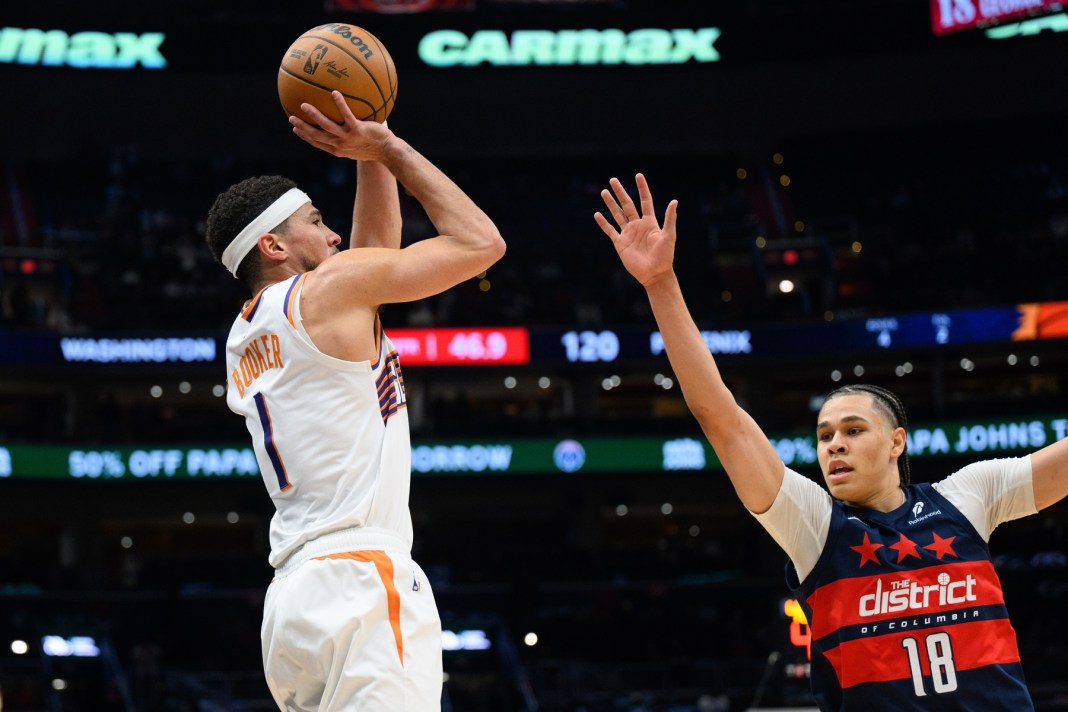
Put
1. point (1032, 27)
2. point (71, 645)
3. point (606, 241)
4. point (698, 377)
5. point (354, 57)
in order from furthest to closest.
A: 1. point (606, 241)
2. point (1032, 27)
3. point (71, 645)
4. point (354, 57)
5. point (698, 377)

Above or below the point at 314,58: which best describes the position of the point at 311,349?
below

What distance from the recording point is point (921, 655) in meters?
3.27

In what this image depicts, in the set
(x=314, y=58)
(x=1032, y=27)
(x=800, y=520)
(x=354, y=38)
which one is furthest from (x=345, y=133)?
(x=1032, y=27)

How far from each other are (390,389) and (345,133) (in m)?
0.78

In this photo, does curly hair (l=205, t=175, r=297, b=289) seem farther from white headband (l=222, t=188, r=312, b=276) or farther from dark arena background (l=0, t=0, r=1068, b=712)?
dark arena background (l=0, t=0, r=1068, b=712)

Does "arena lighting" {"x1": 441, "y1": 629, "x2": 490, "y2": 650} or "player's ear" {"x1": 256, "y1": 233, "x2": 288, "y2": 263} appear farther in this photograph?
"arena lighting" {"x1": 441, "y1": 629, "x2": 490, "y2": 650}

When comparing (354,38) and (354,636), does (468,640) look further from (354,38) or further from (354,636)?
(354,636)

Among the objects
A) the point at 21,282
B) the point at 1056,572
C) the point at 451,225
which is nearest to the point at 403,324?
the point at 21,282

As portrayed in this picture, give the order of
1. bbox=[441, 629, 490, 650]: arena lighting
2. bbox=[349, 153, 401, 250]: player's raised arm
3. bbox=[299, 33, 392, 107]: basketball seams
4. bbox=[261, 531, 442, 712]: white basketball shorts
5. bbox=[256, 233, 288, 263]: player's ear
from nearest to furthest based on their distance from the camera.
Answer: bbox=[261, 531, 442, 712]: white basketball shorts < bbox=[256, 233, 288, 263]: player's ear < bbox=[299, 33, 392, 107]: basketball seams < bbox=[349, 153, 401, 250]: player's raised arm < bbox=[441, 629, 490, 650]: arena lighting

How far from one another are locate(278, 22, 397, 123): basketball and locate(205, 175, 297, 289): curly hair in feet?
0.82

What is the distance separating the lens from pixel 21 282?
24.8m

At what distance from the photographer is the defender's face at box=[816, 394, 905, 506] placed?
355cm

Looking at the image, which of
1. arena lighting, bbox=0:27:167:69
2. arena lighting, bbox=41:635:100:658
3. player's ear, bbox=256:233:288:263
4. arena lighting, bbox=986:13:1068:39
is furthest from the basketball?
arena lighting, bbox=0:27:167:69

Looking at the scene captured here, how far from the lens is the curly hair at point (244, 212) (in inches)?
152
